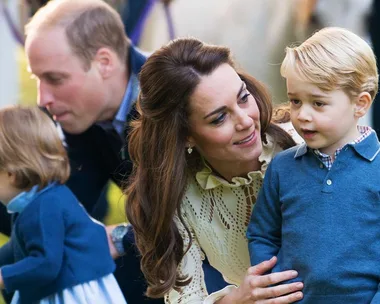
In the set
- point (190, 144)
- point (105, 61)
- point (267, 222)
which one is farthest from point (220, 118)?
point (105, 61)

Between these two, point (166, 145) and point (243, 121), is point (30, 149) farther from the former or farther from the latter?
point (243, 121)

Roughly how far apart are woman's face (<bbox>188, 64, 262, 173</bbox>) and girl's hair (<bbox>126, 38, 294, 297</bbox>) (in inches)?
1.4

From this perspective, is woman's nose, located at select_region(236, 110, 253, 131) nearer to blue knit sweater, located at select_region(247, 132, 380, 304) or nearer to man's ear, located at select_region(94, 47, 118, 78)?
blue knit sweater, located at select_region(247, 132, 380, 304)

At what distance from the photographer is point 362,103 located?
2.59 m

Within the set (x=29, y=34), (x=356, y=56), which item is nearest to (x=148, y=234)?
(x=356, y=56)

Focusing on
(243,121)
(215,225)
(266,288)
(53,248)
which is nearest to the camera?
(266,288)

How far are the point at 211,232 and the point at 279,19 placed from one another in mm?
3017

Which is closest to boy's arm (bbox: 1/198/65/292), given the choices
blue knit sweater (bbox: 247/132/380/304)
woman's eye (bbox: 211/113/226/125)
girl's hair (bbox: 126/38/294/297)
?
girl's hair (bbox: 126/38/294/297)

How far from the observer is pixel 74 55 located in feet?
13.8

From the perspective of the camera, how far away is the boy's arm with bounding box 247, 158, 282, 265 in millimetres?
2781

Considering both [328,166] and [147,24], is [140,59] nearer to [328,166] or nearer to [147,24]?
[328,166]

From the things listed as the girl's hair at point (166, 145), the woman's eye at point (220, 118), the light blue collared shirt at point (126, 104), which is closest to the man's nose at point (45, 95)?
the light blue collared shirt at point (126, 104)

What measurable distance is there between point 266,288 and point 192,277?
23.9 inches

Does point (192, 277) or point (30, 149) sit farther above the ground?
point (30, 149)
